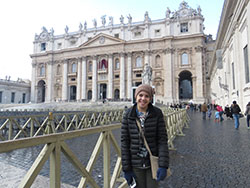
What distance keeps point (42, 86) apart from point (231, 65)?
50.4m

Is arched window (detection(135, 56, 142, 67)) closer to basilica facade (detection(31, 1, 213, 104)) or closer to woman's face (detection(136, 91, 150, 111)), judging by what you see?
basilica facade (detection(31, 1, 213, 104))

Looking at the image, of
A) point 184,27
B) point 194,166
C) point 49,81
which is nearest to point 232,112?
point 194,166

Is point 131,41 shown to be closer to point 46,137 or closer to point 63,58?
point 63,58

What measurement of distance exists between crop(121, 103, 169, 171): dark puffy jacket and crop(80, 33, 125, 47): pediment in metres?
42.7

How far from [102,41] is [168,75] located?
757 inches

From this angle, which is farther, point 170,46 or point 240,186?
point 170,46

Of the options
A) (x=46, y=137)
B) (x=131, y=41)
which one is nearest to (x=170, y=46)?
(x=131, y=41)

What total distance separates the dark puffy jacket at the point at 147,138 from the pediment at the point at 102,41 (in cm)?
4269

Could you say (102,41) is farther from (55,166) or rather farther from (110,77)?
(55,166)

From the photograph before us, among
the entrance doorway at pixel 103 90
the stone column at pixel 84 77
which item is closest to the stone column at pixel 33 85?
the stone column at pixel 84 77

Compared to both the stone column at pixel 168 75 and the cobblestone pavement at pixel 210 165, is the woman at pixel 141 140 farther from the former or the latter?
the stone column at pixel 168 75

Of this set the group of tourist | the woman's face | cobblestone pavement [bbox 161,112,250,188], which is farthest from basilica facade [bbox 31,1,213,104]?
the woman's face

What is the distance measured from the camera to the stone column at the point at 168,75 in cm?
3812

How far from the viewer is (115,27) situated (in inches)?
1785
